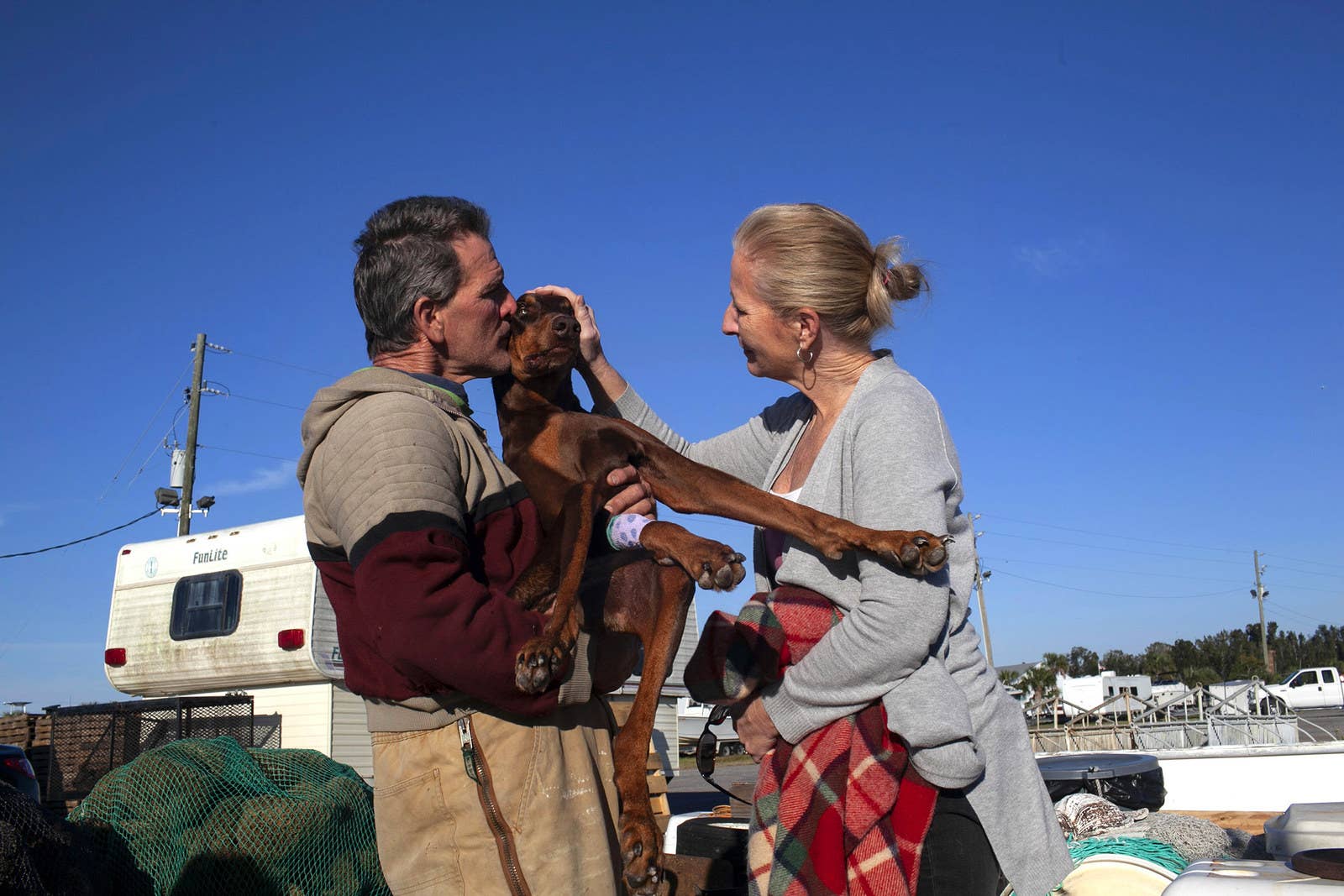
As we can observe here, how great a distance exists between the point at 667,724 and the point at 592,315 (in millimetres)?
11411

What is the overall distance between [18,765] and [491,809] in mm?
9413

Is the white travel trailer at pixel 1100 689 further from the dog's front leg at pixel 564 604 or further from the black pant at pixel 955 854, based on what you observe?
the dog's front leg at pixel 564 604

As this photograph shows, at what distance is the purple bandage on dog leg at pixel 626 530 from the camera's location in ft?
7.52

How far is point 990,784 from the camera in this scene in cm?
227

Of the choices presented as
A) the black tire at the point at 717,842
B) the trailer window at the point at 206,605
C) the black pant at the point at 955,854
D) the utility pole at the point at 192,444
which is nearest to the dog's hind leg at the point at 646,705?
the black pant at the point at 955,854

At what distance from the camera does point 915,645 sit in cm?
219

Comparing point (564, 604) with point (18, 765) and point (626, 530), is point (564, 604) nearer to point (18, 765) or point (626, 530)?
point (626, 530)

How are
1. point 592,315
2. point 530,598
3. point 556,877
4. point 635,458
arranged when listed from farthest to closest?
point 592,315 → point 635,458 → point 530,598 → point 556,877

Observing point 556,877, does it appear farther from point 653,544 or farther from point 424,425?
point 424,425

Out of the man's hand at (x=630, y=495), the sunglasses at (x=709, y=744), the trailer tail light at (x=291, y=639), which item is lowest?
the sunglasses at (x=709, y=744)

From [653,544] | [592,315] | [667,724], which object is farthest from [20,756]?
[653,544]

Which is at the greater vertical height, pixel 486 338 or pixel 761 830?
pixel 486 338

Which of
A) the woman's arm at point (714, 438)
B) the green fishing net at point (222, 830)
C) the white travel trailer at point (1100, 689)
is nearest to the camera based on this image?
the woman's arm at point (714, 438)

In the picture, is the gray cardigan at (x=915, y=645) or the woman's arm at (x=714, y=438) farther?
the woman's arm at (x=714, y=438)
